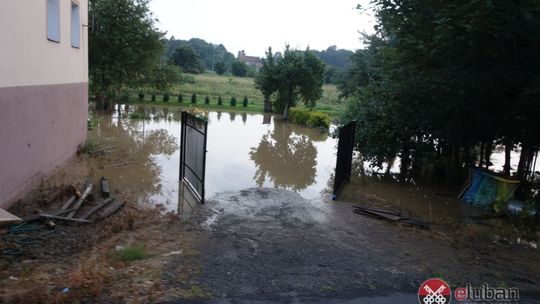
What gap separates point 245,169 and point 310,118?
47.8ft

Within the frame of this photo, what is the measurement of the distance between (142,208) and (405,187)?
298 inches

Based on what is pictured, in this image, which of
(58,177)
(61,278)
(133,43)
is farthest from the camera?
(133,43)

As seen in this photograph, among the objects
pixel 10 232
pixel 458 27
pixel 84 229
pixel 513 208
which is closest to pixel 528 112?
pixel 513 208

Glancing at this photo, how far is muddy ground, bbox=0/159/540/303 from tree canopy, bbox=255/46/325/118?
75.6ft

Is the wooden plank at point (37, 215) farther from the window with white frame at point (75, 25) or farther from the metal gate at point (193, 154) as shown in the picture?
the window with white frame at point (75, 25)

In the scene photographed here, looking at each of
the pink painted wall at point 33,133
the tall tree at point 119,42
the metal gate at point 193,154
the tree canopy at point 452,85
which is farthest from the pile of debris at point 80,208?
the tall tree at point 119,42

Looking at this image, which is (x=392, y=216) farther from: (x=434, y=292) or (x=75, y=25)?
(x=75, y=25)

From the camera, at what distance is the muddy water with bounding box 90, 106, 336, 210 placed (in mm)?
11000

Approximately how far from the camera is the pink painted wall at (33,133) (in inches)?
295

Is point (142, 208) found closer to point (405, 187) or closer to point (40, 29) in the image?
point (40, 29)

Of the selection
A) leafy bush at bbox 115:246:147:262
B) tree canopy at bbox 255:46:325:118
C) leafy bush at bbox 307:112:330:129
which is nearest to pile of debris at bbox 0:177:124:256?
leafy bush at bbox 115:246:147:262

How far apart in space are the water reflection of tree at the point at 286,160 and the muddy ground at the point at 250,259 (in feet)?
12.7

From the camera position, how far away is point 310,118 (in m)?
27.5

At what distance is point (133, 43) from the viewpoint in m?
26.9
